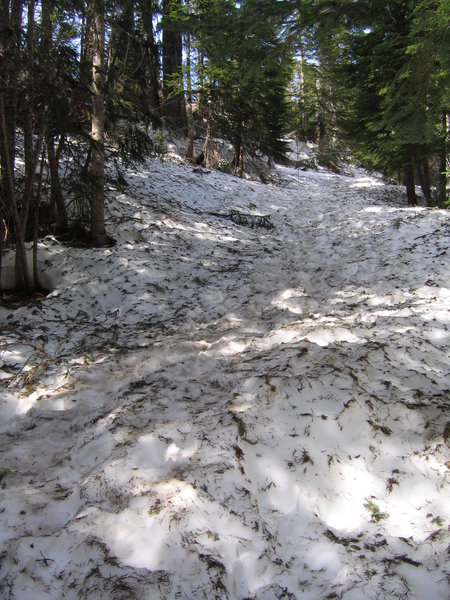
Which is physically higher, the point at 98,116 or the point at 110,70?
the point at 110,70

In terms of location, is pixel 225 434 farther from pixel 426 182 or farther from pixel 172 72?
pixel 172 72

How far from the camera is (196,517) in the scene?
227 centimetres

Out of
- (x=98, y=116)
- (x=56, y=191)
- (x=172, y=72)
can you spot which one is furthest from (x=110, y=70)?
(x=172, y=72)

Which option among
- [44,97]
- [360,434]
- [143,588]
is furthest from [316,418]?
[44,97]

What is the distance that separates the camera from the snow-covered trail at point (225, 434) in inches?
80.5

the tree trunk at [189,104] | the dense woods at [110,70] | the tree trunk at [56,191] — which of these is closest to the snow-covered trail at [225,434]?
the tree trunk at [56,191]

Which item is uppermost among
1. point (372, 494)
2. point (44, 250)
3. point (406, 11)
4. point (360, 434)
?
point (406, 11)

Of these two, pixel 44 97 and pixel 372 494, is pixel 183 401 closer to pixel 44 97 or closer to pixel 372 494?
pixel 372 494

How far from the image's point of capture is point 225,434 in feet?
9.65

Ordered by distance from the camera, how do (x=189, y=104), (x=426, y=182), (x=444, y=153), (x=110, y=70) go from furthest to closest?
(x=189, y=104) → (x=426, y=182) → (x=444, y=153) → (x=110, y=70)

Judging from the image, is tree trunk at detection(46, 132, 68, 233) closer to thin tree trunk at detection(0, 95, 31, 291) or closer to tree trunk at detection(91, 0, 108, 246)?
tree trunk at detection(91, 0, 108, 246)

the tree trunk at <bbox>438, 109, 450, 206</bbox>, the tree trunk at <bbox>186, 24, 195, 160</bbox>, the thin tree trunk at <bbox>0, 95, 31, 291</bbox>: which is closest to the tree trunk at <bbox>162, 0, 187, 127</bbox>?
the tree trunk at <bbox>186, 24, 195, 160</bbox>

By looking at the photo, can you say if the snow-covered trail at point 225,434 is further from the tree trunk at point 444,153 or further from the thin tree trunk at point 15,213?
the tree trunk at point 444,153

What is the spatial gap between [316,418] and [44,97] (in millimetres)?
5516
